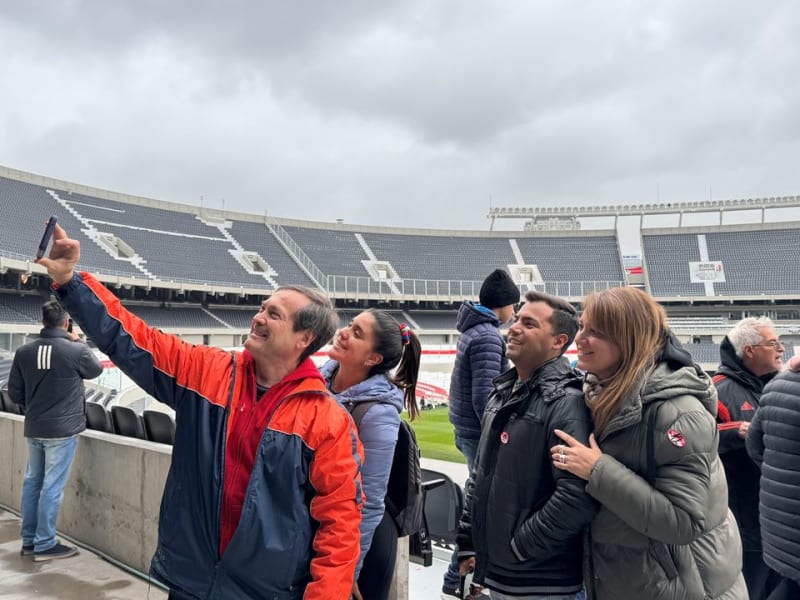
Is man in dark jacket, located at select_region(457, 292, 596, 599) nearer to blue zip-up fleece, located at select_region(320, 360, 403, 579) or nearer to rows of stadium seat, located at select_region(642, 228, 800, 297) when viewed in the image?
blue zip-up fleece, located at select_region(320, 360, 403, 579)

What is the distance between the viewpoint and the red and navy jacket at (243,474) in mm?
1583

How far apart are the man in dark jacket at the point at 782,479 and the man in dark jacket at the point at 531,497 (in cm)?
86

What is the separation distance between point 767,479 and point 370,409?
5.11 ft

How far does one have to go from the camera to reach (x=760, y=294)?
3334cm

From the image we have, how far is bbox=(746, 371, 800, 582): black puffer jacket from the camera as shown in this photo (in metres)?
2.06

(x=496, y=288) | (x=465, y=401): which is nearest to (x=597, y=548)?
Answer: (x=465, y=401)

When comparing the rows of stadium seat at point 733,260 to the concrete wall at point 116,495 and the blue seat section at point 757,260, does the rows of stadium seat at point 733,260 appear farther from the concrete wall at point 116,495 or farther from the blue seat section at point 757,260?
the concrete wall at point 116,495

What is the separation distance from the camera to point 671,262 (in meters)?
37.3

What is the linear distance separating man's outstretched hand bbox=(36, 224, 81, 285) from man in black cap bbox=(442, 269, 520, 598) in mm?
1908

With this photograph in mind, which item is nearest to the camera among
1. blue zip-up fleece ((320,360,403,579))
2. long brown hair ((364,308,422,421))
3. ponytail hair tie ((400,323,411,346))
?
blue zip-up fleece ((320,360,403,579))

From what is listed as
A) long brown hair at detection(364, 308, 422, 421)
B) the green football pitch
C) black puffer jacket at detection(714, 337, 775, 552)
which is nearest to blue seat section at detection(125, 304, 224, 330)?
the green football pitch

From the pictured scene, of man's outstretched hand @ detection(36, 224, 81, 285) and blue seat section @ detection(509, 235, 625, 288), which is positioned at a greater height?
blue seat section @ detection(509, 235, 625, 288)

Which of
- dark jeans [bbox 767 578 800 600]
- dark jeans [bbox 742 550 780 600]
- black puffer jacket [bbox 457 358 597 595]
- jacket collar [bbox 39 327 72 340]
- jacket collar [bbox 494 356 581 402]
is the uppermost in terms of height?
jacket collar [bbox 39 327 72 340]

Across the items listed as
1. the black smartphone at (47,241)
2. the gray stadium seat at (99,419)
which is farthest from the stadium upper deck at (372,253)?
the black smartphone at (47,241)
